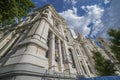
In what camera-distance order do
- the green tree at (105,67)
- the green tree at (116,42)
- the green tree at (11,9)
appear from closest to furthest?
the green tree at (11,9) → the green tree at (116,42) → the green tree at (105,67)

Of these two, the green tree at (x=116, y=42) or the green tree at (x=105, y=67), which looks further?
the green tree at (x=105, y=67)

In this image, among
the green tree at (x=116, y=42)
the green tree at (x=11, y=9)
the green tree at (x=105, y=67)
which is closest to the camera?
the green tree at (x=11, y=9)

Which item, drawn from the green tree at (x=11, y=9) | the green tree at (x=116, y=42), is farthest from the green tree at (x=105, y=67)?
the green tree at (x=11, y=9)

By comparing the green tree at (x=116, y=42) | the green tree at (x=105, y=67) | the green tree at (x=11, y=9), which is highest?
the green tree at (x=11, y=9)

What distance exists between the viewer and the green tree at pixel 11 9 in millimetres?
10523

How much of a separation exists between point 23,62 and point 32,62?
2.76 ft

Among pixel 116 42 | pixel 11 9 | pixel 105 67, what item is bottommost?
pixel 105 67

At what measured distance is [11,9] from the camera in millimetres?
10789

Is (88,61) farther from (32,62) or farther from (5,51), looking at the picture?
(32,62)

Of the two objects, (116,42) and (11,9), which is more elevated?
(11,9)

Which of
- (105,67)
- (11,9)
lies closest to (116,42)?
(105,67)

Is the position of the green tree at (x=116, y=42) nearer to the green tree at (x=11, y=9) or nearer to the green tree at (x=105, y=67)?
the green tree at (x=105, y=67)

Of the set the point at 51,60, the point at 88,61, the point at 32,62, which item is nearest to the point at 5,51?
the point at 51,60

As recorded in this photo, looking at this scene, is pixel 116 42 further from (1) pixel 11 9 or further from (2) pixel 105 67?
(1) pixel 11 9
